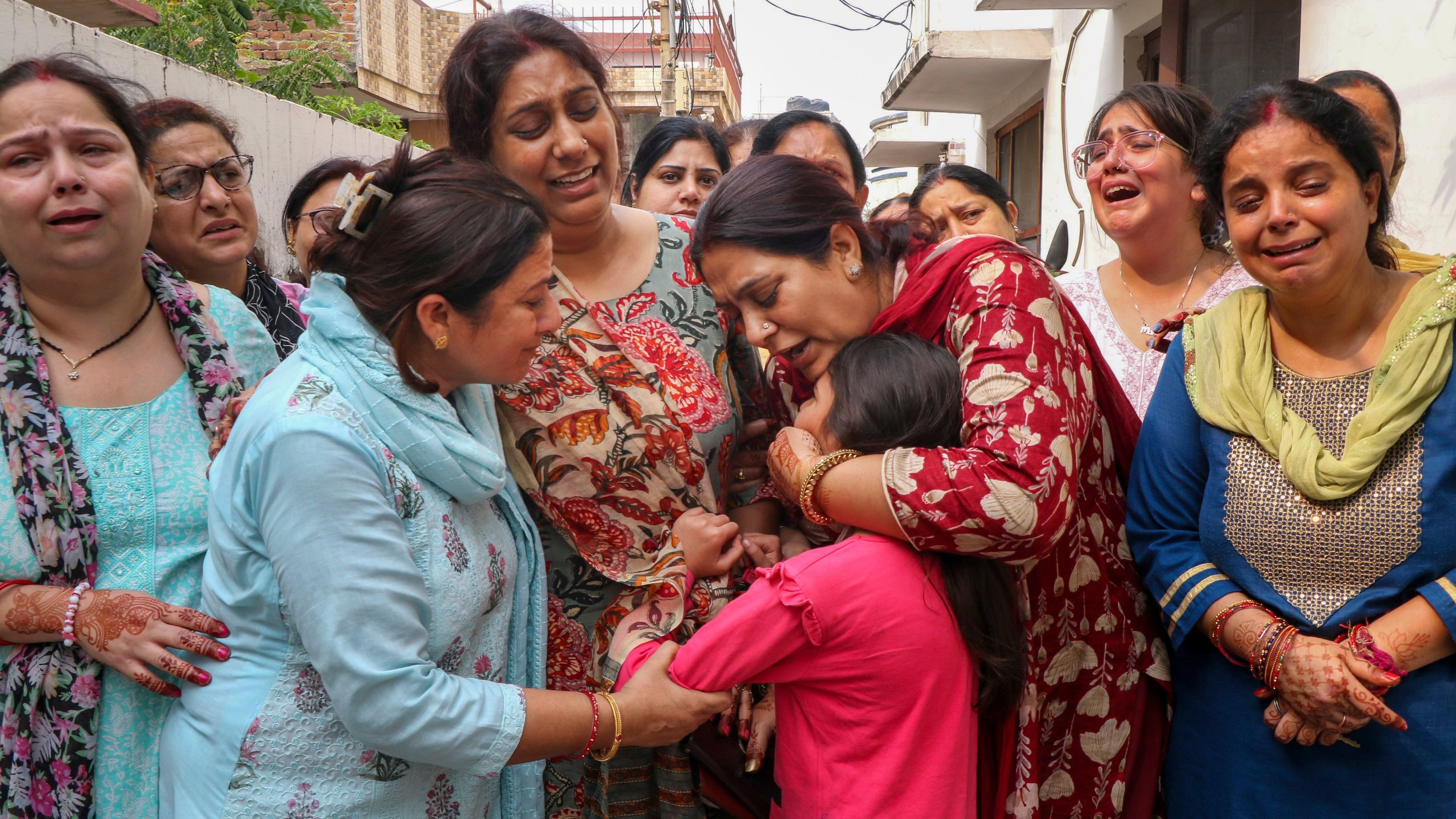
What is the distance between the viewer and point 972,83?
34.6ft

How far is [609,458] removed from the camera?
6.77ft

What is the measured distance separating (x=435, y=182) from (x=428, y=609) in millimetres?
716

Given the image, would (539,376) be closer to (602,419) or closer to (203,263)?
(602,419)

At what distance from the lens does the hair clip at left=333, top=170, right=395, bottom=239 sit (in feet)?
5.47

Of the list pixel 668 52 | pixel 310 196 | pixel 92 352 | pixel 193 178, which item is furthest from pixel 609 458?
pixel 668 52

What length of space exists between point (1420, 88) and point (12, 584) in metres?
4.51

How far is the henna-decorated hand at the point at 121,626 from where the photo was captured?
1706 millimetres

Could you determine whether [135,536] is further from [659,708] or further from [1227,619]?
[1227,619]

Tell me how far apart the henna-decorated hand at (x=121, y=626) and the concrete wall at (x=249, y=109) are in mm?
3381

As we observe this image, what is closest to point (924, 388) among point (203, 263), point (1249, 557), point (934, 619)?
point (934, 619)

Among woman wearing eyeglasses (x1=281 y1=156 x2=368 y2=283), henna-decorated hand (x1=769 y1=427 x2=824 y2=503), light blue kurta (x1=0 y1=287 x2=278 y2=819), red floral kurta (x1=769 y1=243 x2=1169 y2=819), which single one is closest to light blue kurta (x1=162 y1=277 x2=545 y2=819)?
light blue kurta (x1=0 y1=287 x2=278 y2=819)

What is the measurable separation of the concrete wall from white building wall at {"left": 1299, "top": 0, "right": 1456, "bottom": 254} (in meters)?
4.90

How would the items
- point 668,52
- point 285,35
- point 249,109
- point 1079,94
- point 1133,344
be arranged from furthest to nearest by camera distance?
point 668,52 → point 285,35 → point 1079,94 → point 249,109 → point 1133,344

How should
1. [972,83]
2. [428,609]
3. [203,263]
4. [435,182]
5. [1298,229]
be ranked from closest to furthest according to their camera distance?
[428,609]
[435,182]
[1298,229]
[203,263]
[972,83]
